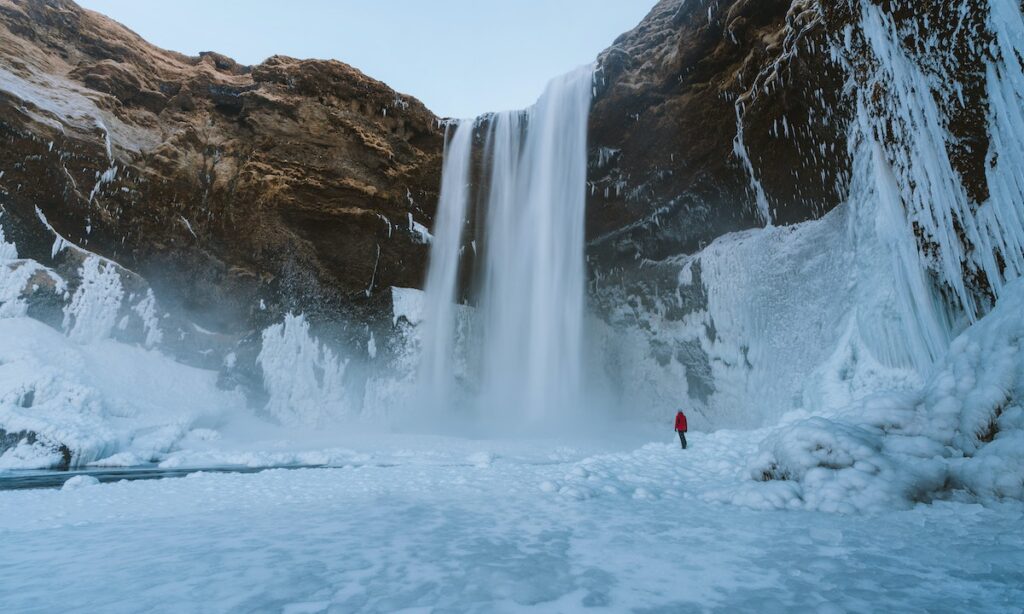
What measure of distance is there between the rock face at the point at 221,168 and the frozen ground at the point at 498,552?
526 inches

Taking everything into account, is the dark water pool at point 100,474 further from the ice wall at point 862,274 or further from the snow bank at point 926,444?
the ice wall at point 862,274

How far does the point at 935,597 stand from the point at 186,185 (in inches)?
842

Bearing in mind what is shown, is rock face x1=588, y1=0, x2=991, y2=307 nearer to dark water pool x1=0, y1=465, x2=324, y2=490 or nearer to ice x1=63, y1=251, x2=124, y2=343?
dark water pool x1=0, y1=465, x2=324, y2=490

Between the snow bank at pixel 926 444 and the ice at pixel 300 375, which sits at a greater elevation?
the ice at pixel 300 375

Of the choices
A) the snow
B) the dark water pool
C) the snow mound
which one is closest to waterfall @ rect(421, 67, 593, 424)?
the snow

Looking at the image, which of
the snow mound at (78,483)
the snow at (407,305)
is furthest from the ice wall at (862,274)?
the snow mound at (78,483)

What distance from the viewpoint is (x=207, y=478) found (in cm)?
753

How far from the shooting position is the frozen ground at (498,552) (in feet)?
8.02

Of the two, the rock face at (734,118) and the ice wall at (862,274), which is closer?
the ice wall at (862,274)

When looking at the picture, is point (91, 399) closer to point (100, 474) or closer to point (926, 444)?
point (100, 474)

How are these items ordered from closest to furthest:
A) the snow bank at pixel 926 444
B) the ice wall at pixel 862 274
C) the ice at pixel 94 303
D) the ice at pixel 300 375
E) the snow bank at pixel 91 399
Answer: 1. the snow bank at pixel 926 444
2. the ice wall at pixel 862 274
3. the snow bank at pixel 91 399
4. the ice at pixel 94 303
5. the ice at pixel 300 375

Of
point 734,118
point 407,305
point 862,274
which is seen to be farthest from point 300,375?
point 862,274

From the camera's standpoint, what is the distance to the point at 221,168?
17.4m

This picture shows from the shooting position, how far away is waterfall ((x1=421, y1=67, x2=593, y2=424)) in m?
18.0
